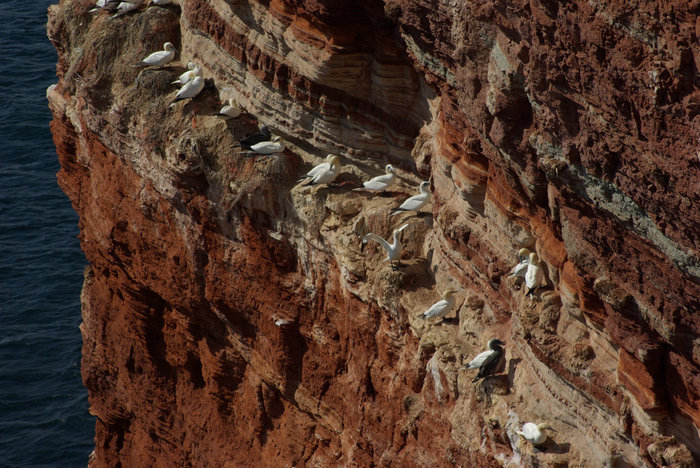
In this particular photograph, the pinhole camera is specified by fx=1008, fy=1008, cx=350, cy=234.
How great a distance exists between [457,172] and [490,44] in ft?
8.33

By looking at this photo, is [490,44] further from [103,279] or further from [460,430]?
[103,279]

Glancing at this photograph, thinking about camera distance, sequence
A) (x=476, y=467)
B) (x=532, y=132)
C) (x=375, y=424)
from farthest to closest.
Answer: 1. (x=375, y=424)
2. (x=476, y=467)
3. (x=532, y=132)

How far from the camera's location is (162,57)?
20.0 meters

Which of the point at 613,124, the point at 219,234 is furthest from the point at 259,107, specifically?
the point at 613,124

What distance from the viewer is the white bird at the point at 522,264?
12633mm

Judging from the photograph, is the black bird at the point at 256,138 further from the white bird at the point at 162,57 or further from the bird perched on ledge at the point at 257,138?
the white bird at the point at 162,57

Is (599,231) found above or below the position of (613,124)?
below

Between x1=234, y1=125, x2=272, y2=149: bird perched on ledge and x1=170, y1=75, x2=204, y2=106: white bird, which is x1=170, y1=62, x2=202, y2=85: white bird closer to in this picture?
x1=170, y1=75, x2=204, y2=106: white bird

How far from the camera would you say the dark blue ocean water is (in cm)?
2778

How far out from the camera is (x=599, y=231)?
1059 centimetres

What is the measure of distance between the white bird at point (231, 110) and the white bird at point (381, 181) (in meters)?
3.35

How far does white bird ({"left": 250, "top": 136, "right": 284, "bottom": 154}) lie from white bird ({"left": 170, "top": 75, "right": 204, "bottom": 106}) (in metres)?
2.07

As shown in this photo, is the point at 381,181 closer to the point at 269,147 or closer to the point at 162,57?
the point at 269,147

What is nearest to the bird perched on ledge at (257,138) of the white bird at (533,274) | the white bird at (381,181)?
the white bird at (381,181)
